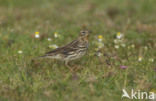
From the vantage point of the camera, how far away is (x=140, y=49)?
26.7 ft

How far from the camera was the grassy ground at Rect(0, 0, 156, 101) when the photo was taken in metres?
5.55

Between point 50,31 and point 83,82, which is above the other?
point 50,31

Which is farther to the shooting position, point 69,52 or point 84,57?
point 84,57

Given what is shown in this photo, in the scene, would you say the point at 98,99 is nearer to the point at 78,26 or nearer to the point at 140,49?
the point at 140,49

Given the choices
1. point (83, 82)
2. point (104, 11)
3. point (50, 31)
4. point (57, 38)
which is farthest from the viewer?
point (104, 11)

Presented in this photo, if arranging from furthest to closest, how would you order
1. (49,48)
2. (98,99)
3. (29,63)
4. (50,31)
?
(50,31) → (49,48) → (29,63) → (98,99)

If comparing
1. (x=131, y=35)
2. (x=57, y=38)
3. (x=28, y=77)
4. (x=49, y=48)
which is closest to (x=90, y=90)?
(x=28, y=77)

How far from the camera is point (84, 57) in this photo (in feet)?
24.8

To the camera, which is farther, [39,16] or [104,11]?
[104,11]

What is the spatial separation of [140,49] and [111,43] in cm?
85

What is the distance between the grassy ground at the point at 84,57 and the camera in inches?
219

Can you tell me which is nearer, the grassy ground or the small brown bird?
the grassy ground

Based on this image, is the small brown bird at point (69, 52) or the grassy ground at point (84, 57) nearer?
the grassy ground at point (84, 57)

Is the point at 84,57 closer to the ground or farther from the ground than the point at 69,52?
closer to the ground
